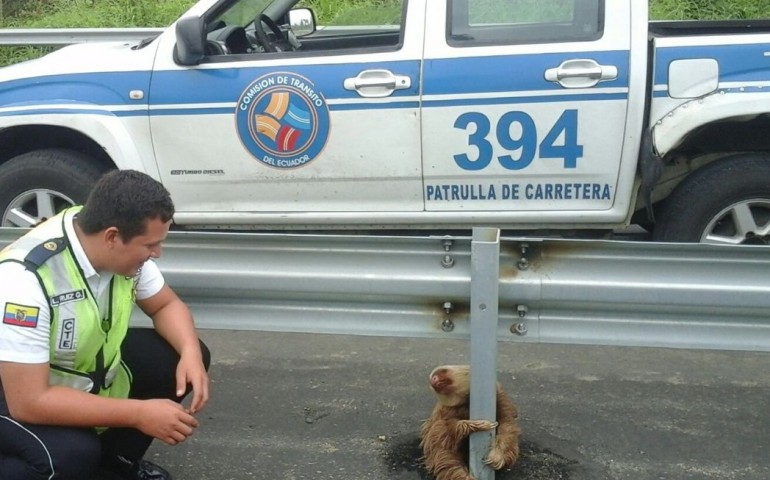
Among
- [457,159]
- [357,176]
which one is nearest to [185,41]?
[357,176]

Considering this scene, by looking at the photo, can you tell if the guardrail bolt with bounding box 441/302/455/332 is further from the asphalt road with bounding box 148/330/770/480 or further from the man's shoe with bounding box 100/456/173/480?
the man's shoe with bounding box 100/456/173/480

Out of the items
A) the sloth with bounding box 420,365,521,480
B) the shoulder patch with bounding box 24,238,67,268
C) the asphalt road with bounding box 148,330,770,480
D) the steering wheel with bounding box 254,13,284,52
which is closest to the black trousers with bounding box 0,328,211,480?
the shoulder patch with bounding box 24,238,67,268

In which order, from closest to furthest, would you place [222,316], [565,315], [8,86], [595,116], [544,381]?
1. [565,315]
2. [222,316]
3. [544,381]
4. [595,116]
5. [8,86]

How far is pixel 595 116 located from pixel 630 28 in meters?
0.43

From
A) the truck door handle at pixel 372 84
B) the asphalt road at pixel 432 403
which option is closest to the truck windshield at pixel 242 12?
the truck door handle at pixel 372 84

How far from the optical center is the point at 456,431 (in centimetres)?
309

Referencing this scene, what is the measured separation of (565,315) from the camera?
2.97 metres

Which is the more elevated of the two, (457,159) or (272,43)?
(272,43)

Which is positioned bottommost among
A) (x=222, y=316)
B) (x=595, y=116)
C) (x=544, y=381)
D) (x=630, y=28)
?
(x=544, y=381)

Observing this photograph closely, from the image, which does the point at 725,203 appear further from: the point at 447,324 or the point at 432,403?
the point at 447,324

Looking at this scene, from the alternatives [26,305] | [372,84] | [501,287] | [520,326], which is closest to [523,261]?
[501,287]

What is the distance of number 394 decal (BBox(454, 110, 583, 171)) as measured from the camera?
14.9ft

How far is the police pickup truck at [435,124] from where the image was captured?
14.8ft

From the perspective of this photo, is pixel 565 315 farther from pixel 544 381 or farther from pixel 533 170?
pixel 533 170
